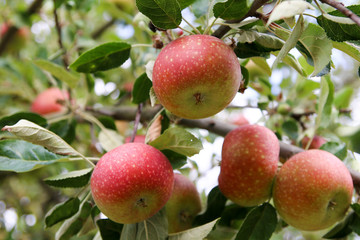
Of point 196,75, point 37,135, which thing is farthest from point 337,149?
point 37,135

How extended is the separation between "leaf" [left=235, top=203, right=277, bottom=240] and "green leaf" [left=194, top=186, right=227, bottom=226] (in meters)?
0.15

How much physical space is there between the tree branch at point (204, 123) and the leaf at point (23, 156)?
1.59ft

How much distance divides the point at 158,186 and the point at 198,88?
9.6 inches

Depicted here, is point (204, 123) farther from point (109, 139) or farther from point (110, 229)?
point (110, 229)

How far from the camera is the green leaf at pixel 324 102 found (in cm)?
123

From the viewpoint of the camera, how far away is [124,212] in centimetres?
87

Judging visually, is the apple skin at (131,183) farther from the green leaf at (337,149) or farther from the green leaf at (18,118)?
the green leaf at (337,149)

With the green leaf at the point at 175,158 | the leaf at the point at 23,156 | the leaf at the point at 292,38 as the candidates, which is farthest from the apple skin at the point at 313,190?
the leaf at the point at 23,156

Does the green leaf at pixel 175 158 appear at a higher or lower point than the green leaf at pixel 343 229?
higher

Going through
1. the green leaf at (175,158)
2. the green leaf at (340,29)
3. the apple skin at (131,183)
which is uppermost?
the green leaf at (340,29)

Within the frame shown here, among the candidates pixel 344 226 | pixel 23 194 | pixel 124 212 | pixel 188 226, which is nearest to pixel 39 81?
pixel 23 194

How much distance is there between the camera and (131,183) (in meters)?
0.84

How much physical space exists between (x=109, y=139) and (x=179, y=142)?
42 cm

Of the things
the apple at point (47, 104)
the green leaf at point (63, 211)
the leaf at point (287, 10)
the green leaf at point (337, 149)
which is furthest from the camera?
the apple at point (47, 104)
